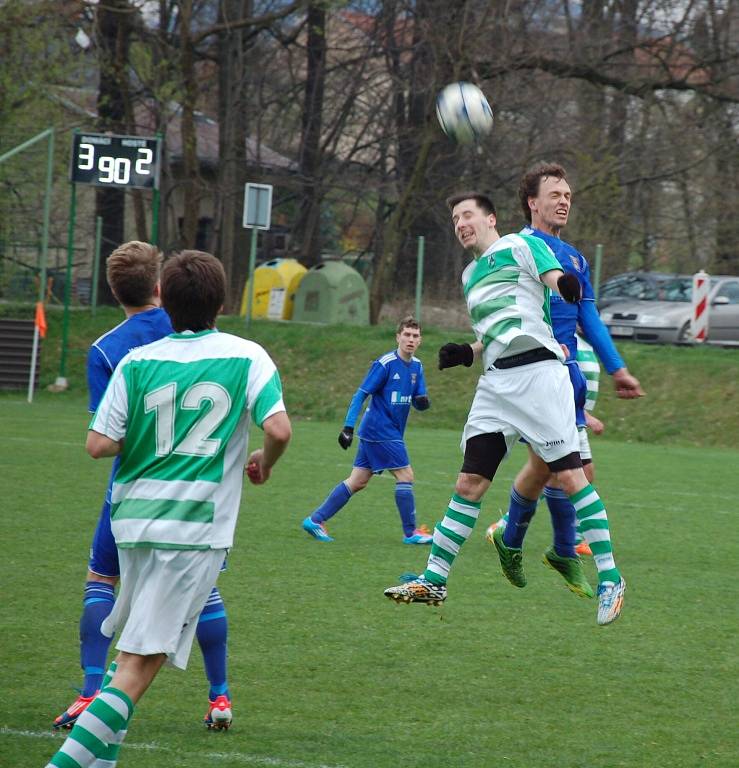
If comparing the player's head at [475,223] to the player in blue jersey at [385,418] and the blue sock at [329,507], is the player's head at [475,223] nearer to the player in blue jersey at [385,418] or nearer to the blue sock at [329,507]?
the player in blue jersey at [385,418]

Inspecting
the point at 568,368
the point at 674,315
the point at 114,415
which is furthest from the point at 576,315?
the point at 674,315

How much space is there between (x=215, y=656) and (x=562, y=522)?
2.32 metres

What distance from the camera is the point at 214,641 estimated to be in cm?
484

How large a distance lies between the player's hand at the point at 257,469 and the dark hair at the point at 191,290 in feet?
1.43

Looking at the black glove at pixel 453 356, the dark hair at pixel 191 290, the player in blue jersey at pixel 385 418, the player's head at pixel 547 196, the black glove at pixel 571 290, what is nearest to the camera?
the dark hair at pixel 191 290

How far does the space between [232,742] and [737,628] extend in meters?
3.30

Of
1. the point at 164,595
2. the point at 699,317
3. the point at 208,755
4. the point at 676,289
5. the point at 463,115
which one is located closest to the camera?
the point at 164,595

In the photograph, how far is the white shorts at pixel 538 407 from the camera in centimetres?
571

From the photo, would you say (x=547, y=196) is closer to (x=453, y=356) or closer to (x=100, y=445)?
(x=453, y=356)

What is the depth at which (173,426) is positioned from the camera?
3873 mm

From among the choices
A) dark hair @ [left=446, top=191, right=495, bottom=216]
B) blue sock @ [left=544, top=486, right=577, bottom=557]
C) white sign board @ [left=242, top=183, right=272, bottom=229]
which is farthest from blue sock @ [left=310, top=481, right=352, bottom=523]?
white sign board @ [left=242, top=183, right=272, bottom=229]

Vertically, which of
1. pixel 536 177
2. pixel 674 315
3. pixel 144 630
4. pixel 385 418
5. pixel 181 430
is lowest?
pixel 144 630

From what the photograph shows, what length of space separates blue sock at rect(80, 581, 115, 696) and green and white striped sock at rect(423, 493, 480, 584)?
5.12 feet

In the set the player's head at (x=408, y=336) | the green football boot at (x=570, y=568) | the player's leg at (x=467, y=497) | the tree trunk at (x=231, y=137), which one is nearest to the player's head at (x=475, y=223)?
the player's leg at (x=467, y=497)
